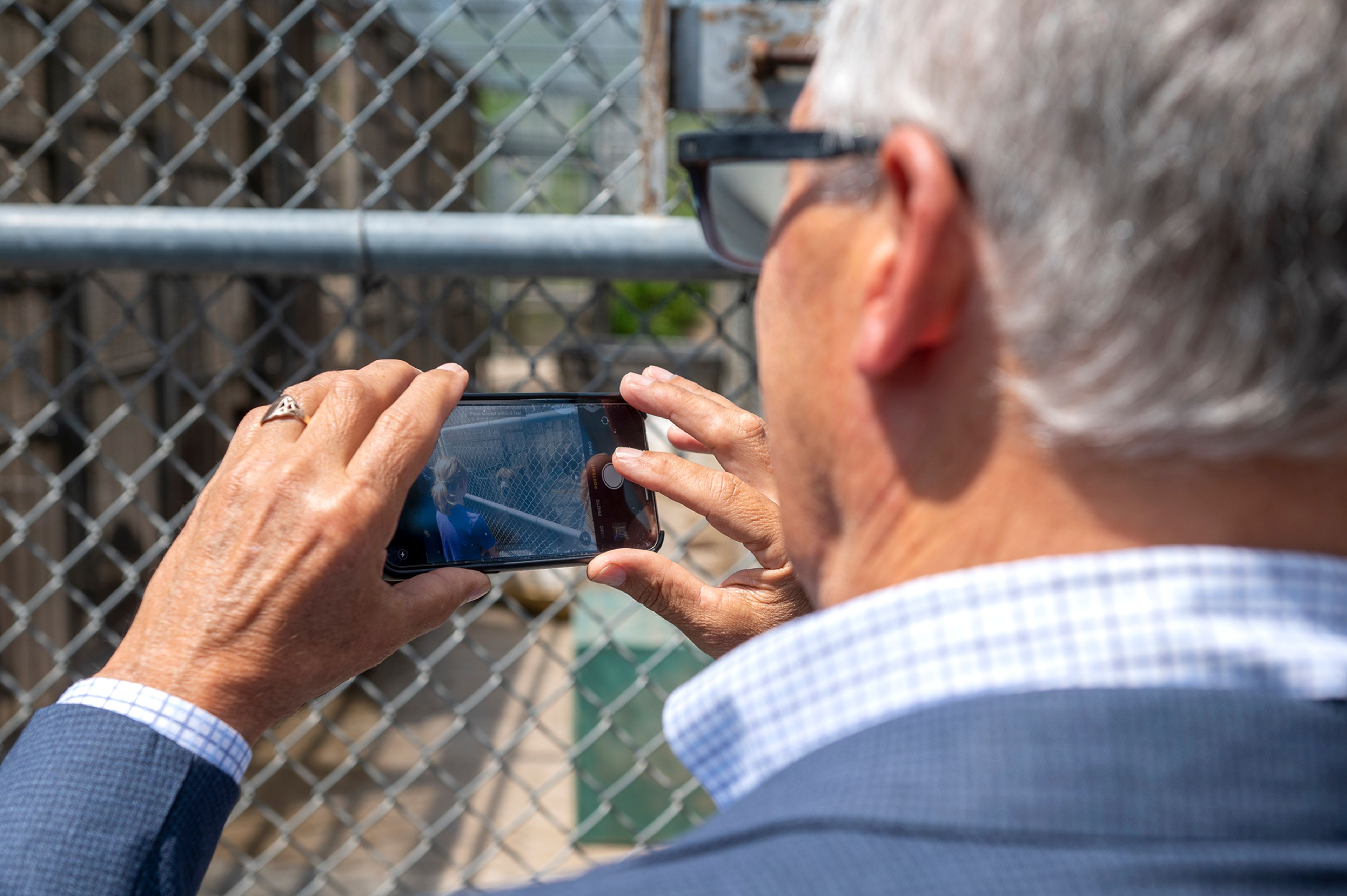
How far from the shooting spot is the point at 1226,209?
53cm

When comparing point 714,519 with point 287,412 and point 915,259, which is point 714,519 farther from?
point 915,259

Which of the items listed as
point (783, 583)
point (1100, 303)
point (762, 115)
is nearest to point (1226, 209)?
point (1100, 303)

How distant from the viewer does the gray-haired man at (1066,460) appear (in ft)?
1.71

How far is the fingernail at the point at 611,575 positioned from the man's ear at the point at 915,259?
0.55 metres

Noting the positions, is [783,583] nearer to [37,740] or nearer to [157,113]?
[37,740]

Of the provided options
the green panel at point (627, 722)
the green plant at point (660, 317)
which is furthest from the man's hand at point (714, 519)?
the green plant at point (660, 317)

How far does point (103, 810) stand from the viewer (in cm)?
80

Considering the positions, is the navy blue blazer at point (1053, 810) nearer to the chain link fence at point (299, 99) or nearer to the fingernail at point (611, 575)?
the fingernail at point (611, 575)

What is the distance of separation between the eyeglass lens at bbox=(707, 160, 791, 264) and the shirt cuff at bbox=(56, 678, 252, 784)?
606 millimetres

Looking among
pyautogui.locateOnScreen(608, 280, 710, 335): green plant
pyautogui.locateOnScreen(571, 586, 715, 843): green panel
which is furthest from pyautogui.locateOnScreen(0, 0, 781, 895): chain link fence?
pyautogui.locateOnScreen(608, 280, 710, 335): green plant

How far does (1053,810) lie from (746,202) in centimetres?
52

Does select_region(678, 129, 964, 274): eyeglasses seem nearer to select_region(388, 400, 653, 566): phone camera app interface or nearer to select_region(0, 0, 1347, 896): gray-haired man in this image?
select_region(0, 0, 1347, 896): gray-haired man

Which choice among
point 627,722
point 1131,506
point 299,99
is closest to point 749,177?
point 1131,506

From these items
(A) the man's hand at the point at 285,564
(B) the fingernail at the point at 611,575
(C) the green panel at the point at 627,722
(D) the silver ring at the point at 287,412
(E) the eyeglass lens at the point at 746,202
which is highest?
(E) the eyeglass lens at the point at 746,202
